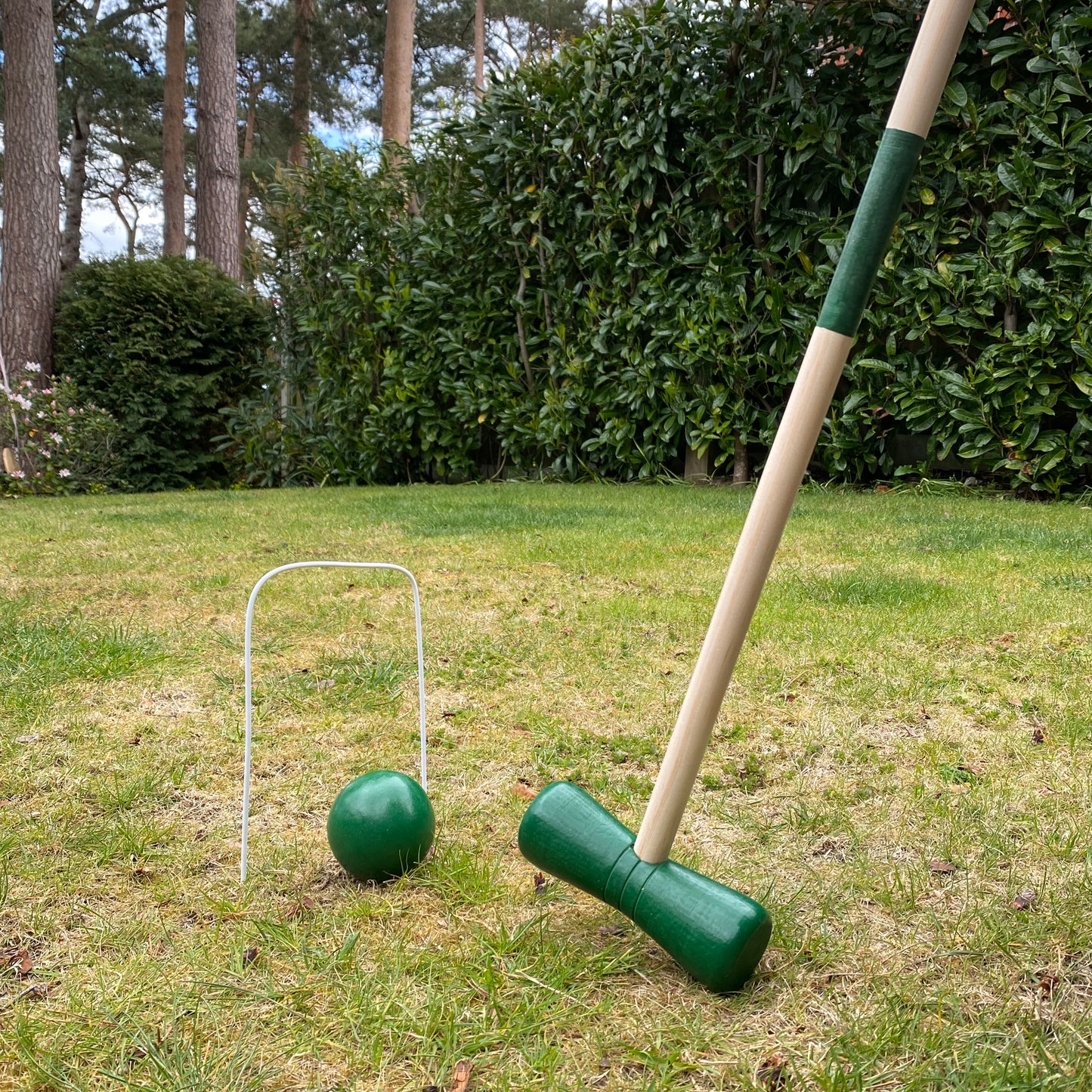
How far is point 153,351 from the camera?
928cm

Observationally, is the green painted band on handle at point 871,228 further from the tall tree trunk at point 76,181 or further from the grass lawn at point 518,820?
the tall tree trunk at point 76,181

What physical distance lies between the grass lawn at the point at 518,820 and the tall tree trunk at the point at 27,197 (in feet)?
20.7

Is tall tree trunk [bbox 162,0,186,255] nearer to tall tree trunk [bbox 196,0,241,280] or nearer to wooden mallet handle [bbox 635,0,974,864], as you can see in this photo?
tall tree trunk [bbox 196,0,241,280]

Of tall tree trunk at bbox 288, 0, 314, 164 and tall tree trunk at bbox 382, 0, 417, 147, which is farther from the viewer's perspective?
tall tree trunk at bbox 288, 0, 314, 164

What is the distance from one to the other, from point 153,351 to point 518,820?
8.61 meters

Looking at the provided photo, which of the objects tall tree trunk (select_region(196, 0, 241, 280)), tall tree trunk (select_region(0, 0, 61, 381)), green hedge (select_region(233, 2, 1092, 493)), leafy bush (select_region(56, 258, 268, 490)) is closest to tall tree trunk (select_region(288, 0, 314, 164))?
tall tree trunk (select_region(196, 0, 241, 280))

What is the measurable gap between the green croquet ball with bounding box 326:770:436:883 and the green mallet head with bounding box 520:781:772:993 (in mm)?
287

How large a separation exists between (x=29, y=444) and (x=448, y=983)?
8.94 meters

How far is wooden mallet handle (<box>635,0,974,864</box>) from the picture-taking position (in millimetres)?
1271

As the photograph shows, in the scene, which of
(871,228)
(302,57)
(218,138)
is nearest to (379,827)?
(871,228)

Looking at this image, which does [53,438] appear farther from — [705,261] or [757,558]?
[757,558]

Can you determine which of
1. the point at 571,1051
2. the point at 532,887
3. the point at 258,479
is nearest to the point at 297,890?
the point at 532,887

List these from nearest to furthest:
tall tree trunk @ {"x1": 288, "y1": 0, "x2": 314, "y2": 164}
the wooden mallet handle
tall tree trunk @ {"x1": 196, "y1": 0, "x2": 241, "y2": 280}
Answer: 1. the wooden mallet handle
2. tall tree trunk @ {"x1": 196, "y1": 0, "x2": 241, "y2": 280}
3. tall tree trunk @ {"x1": 288, "y1": 0, "x2": 314, "y2": 164}

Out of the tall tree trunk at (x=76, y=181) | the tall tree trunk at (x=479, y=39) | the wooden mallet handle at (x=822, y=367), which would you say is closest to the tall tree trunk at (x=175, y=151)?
the tall tree trunk at (x=76, y=181)
